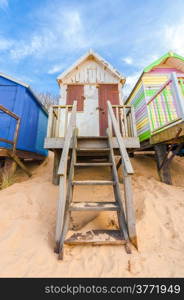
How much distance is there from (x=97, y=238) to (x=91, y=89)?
4812mm

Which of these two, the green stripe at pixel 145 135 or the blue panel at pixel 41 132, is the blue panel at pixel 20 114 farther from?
the green stripe at pixel 145 135

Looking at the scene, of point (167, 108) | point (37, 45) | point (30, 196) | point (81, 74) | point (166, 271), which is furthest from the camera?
point (37, 45)

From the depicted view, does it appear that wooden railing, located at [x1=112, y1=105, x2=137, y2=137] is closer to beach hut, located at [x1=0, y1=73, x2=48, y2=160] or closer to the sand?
the sand

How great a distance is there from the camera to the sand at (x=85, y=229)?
47.4 inches

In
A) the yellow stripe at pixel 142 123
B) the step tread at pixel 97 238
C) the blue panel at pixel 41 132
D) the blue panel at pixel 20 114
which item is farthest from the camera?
the blue panel at pixel 41 132

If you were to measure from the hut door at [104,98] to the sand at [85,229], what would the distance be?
8.03 feet

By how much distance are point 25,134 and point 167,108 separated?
4.94 metres

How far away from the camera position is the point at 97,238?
152 centimetres

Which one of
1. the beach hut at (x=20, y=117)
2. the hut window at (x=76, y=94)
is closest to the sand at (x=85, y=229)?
the beach hut at (x=20, y=117)

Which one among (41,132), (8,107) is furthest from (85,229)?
(41,132)

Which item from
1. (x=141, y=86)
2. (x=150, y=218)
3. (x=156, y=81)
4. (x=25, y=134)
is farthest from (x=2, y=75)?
(x=150, y=218)

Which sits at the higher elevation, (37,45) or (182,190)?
(37,45)

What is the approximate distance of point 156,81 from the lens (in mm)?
4648

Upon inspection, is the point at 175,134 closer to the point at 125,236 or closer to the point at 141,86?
the point at 125,236
